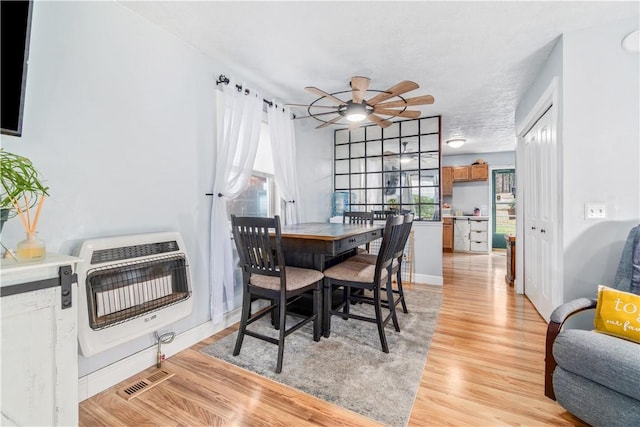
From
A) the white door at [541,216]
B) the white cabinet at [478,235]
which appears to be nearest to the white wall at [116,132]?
the white door at [541,216]

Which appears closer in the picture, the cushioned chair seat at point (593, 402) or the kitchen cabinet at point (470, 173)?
the cushioned chair seat at point (593, 402)

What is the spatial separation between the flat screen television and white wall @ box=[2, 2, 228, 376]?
0.41ft

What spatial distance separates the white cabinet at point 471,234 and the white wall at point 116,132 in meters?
6.26

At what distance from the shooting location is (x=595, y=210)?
2.08 meters

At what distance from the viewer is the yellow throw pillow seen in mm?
1450

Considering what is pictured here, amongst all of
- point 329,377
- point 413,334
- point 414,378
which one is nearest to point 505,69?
point 413,334

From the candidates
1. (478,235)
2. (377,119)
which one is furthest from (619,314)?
(478,235)

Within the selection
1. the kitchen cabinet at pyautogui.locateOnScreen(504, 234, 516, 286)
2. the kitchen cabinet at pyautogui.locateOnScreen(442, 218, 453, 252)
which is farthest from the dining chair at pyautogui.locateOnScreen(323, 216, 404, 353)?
the kitchen cabinet at pyautogui.locateOnScreen(442, 218, 453, 252)

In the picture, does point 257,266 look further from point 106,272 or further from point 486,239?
point 486,239

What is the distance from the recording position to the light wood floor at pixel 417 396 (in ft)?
4.95

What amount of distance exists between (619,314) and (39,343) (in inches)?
106

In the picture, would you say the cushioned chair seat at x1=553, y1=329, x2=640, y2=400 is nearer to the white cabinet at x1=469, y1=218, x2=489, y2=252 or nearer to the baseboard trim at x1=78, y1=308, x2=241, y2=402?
the baseboard trim at x1=78, y1=308, x2=241, y2=402

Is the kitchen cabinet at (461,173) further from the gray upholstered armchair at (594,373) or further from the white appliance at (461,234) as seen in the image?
the gray upholstered armchair at (594,373)

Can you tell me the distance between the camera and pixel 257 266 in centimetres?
208
